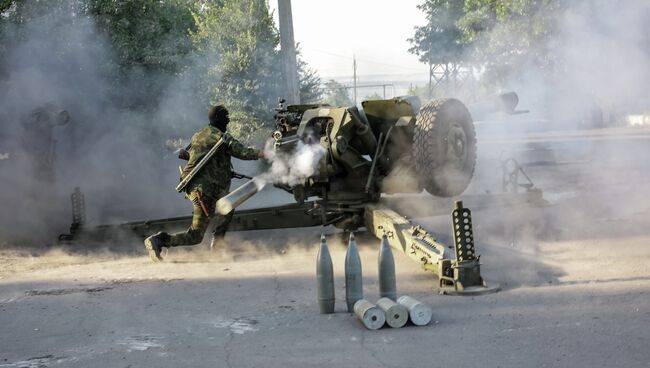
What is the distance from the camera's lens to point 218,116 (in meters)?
9.89

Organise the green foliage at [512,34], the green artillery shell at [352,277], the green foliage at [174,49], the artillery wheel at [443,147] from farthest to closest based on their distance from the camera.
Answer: the green foliage at [512,34] < the green foliage at [174,49] < the artillery wheel at [443,147] < the green artillery shell at [352,277]

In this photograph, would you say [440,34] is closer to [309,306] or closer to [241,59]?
[241,59]

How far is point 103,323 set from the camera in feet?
22.7

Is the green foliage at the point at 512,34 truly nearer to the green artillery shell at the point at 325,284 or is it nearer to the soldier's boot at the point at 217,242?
the soldier's boot at the point at 217,242

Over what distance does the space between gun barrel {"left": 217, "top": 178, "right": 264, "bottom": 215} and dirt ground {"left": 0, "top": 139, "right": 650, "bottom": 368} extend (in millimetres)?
686

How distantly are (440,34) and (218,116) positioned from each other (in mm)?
23274

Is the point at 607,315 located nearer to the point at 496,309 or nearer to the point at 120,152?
the point at 496,309

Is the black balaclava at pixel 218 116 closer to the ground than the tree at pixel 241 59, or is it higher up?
closer to the ground

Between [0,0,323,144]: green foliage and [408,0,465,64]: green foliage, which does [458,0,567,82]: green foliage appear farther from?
[0,0,323,144]: green foliage

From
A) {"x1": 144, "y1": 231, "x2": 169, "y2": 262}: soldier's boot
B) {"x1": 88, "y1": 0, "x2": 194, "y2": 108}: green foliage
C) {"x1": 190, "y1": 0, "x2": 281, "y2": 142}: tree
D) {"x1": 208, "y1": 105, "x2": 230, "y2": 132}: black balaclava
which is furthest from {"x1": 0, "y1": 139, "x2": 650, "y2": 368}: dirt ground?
{"x1": 190, "y1": 0, "x2": 281, "y2": 142}: tree

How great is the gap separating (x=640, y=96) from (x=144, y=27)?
1155 cm

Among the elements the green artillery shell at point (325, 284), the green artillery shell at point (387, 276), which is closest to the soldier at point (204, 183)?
the green artillery shell at point (325, 284)

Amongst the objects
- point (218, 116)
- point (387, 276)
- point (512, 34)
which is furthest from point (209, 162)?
point (512, 34)

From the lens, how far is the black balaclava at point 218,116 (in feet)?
32.3
